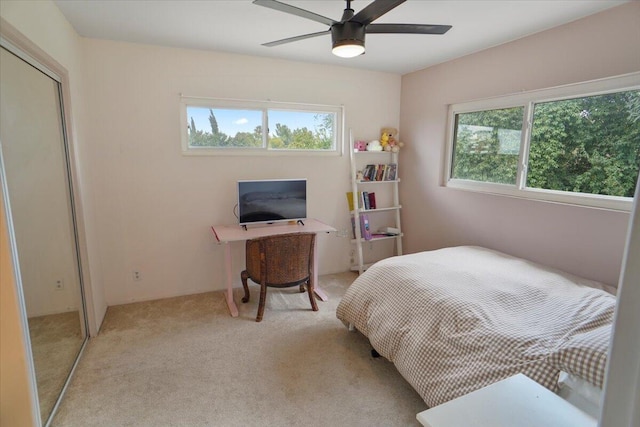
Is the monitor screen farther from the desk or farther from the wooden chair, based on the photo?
the wooden chair

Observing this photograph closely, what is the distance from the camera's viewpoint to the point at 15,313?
1.50 meters

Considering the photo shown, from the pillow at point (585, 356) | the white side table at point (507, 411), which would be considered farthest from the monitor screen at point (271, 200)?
the white side table at point (507, 411)

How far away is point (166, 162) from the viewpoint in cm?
337

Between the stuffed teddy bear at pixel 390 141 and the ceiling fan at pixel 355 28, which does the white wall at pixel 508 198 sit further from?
the ceiling fan at pixel 355 28

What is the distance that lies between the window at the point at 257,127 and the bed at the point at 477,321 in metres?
1.89

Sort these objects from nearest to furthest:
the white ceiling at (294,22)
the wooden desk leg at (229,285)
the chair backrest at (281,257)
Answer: the white ceiling at (294,22) < the chair backrest at (281,257) < the wooden desk leg at (229,285)

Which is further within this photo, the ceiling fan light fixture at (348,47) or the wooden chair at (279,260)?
the wooden chair at (279,260)

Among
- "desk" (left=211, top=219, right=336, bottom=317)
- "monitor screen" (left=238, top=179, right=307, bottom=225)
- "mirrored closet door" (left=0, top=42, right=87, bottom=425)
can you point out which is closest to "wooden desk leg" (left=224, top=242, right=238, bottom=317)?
"desk" (left=211, top=219, right=336, bottom=317)

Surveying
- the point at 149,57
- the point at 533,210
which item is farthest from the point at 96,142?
the point at 533,210

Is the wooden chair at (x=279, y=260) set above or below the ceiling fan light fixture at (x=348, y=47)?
below

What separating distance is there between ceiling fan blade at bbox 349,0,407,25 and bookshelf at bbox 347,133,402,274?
2092 millimetres

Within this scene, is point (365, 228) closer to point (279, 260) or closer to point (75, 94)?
point (279, 260)

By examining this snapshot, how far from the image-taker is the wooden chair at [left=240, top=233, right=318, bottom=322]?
2992 millimetres

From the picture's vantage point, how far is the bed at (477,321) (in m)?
1.63
